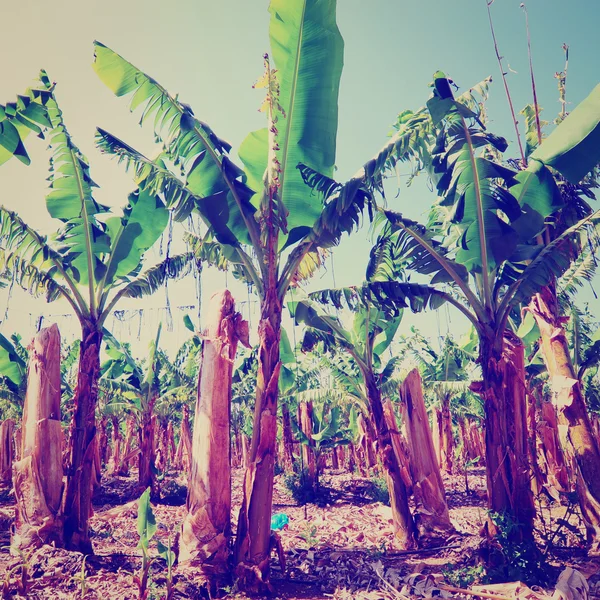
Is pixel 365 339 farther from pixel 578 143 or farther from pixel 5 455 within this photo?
pixel 5 455

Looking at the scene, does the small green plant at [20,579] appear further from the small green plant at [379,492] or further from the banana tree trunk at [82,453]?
the small green plant at [379,492]

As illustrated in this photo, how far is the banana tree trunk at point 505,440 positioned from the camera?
637 centimetres

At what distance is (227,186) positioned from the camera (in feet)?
22.2

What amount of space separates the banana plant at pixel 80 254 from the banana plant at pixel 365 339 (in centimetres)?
332

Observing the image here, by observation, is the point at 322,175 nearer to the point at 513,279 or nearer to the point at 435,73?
the point at 435,73

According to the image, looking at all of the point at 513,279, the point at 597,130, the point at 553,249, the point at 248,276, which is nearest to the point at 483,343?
the point at 513,279

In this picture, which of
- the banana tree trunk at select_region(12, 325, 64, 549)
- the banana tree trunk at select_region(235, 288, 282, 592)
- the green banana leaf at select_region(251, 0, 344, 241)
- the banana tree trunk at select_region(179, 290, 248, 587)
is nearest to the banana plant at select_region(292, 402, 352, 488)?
the banana tree trunk at select_region(12, 325, 64, 549)

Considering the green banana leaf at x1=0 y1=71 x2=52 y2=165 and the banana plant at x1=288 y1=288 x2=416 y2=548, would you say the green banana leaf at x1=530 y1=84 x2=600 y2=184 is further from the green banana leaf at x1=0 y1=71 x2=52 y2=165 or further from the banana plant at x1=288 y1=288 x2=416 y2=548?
the green banana leaf at x1=0 y1=71 x2=52 y2=165

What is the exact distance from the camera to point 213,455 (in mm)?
6148

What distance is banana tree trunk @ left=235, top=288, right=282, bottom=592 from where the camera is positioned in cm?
572

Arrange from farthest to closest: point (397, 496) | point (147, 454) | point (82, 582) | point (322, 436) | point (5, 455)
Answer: point (5, 455) → point (322, 436) → point (147, 454) → point (397, 496) → point (82, 582)

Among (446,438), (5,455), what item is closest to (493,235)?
(446,438)

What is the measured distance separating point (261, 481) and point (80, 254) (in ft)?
15.9

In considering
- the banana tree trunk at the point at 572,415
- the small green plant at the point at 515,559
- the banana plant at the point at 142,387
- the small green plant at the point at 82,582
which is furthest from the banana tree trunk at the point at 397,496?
the banana plant at the point at 142,387
